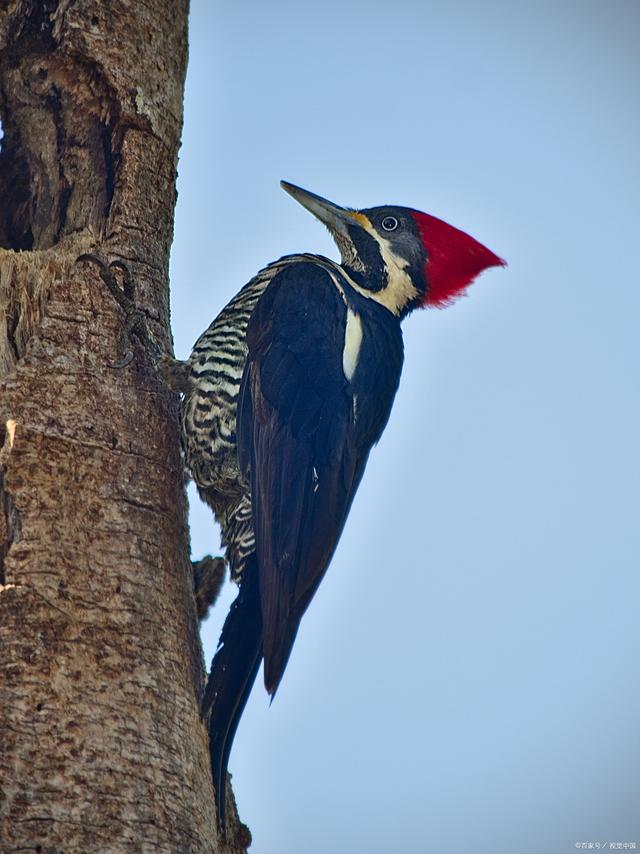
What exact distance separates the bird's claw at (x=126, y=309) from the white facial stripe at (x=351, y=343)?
0.77 metres

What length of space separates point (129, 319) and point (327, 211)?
1573 mm

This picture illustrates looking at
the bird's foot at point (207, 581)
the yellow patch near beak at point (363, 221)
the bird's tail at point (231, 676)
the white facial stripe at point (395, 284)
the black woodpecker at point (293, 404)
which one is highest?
the yellow patch near beak at point (363, 221)

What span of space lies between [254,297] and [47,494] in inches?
62.7

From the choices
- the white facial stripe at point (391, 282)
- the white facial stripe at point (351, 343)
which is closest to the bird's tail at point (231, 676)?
the white facial stripe at point (351, 343)

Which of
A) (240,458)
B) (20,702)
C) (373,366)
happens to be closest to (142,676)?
(20,702)

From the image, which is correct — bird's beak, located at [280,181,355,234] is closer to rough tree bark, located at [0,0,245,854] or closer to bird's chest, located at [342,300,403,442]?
bird's chest, located at [342,300,403,442]

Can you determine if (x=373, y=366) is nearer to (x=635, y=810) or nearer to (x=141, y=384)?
(x=141, y=384)

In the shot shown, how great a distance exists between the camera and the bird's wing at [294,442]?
361 centimetres

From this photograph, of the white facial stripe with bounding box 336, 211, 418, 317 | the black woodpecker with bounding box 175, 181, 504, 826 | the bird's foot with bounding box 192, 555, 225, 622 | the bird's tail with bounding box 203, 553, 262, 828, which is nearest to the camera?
the bird's tail with bounding box 203, 553, 262, 828

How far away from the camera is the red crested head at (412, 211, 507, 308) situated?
491cm

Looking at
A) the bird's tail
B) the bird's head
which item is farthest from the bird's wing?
the bird's head

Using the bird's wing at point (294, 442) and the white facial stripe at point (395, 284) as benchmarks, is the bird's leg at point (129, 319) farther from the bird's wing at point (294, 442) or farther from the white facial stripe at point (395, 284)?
the white facial stripe at point (395, 284)

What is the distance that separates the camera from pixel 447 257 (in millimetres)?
4918

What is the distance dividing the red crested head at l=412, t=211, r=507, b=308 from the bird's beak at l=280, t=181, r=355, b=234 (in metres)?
0.29
